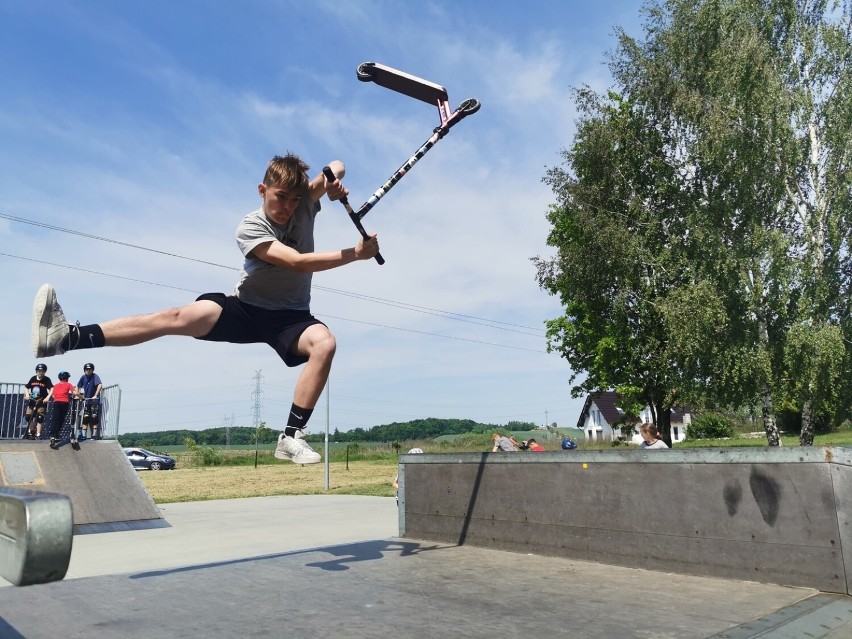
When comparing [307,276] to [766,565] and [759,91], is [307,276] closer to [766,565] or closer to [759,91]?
[766,565]

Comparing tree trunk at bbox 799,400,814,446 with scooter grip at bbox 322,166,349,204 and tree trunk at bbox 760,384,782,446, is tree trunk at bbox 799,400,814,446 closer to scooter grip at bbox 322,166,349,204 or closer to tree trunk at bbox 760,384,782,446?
tree trunk at bbox 760,384,782,446

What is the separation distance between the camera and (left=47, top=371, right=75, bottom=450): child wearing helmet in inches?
531

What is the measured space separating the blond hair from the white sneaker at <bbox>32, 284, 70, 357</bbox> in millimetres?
1630

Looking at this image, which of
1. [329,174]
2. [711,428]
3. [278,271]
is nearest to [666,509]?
[278,271]

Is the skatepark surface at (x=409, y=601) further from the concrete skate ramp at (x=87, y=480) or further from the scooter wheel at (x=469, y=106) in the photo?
the concrete skate ramp at (x=87, y=480)

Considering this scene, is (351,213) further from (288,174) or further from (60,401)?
(60,401)

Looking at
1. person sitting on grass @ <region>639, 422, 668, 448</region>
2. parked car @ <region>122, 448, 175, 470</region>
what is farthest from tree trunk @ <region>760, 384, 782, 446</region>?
parked car @ <region>122, 448, 175, 470</region>

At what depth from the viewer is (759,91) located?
20891mm

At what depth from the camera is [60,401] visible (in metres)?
13.8

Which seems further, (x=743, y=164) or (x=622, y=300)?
(x=622, y=300)

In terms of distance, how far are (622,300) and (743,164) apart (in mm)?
6896

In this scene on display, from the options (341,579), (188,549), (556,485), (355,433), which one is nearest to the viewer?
(341,579)

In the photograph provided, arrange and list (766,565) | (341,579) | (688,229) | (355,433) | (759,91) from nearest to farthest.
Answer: (766,565) → (341,579) → (759,91) → (688,229) → (355,433)

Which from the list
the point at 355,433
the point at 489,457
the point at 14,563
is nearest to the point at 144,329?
the point at 14,563
